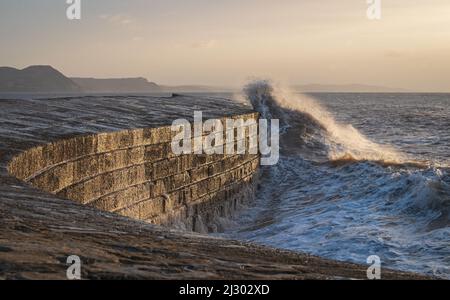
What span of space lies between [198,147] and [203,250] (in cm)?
746

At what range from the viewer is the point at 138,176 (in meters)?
8.22

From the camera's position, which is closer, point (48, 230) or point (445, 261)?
point (48, 230)

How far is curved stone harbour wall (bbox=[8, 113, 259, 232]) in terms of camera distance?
20.2ft

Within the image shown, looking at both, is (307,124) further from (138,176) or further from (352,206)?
(138,176)

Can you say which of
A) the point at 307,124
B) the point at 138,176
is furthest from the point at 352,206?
the point at 307,124

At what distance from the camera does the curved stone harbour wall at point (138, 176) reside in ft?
20.2

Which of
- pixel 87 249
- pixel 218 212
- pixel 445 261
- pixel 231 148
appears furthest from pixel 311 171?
pixel 87 249

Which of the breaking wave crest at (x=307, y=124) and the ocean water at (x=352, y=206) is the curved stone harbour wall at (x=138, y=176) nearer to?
the ocean water at (x=352, y=206)

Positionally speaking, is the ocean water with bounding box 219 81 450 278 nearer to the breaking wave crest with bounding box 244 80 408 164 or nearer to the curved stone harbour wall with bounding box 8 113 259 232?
the breaking wave crest with bounding box 244 80 408 164

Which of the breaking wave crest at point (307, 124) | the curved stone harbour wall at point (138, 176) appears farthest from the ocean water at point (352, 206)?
the curved stone harbour wall at point (138, 176)

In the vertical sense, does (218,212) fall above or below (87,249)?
below

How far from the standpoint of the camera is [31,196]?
392 centimetres
